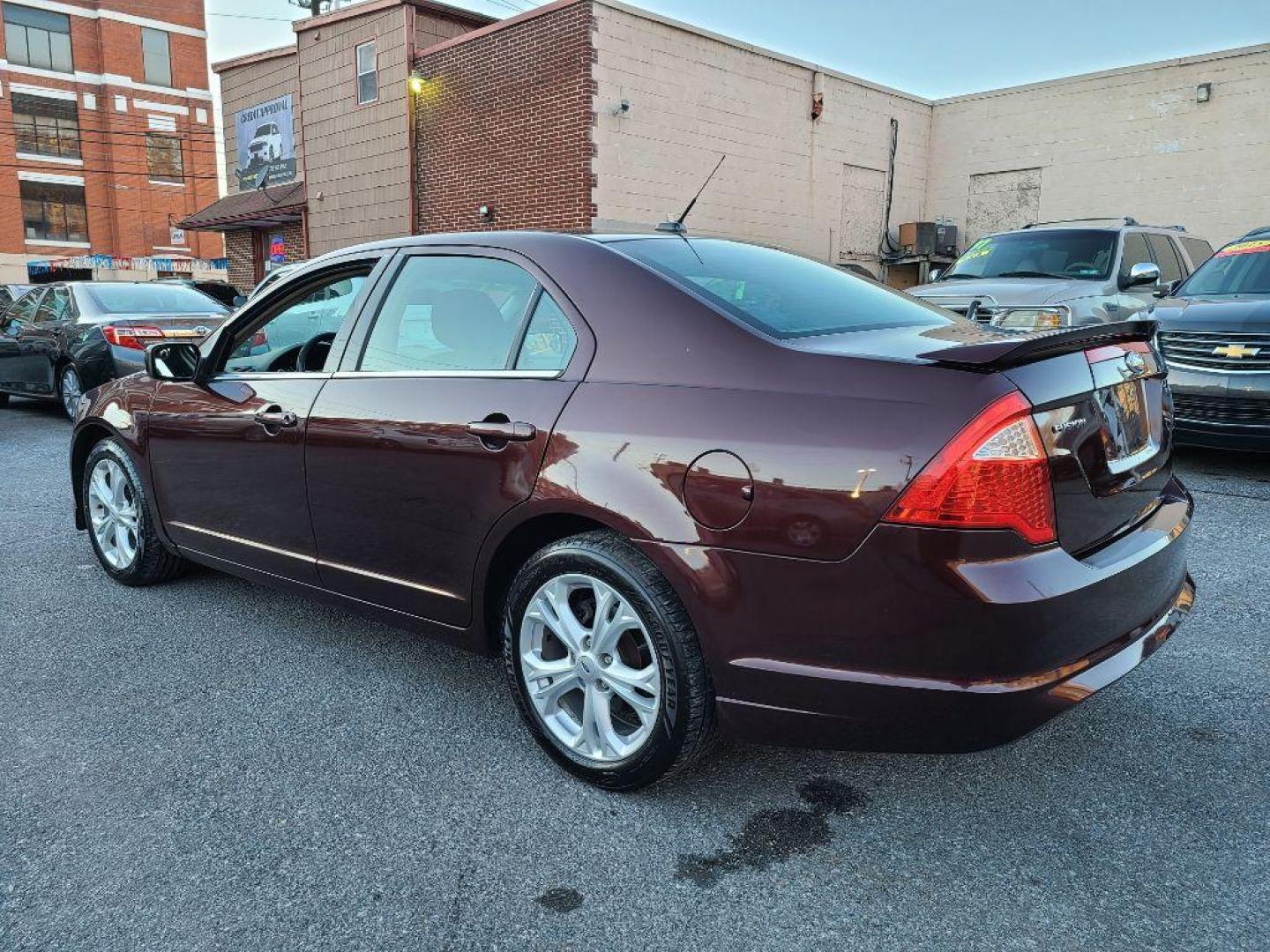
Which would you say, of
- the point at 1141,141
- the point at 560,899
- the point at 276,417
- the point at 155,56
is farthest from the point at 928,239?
the point at 155,56

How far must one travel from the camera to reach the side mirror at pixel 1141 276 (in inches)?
317

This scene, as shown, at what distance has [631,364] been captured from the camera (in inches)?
102

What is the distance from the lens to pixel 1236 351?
21.3ft

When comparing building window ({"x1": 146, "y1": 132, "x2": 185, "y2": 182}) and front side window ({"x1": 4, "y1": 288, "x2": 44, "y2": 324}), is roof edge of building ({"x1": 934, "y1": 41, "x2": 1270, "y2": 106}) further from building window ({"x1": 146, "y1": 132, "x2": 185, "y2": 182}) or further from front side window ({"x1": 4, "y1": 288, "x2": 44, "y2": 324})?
building window ({"x1": 146, "y1": 132, "x2": 185, "y2": 182})

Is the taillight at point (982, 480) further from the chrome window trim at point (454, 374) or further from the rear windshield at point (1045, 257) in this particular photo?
the rear windshield at point (1045, 257)

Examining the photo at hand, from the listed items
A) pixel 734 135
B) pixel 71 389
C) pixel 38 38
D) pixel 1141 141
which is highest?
pixel 38 38

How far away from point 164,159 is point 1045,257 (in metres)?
47.9

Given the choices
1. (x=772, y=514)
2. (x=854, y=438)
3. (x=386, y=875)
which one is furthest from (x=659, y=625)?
(x=386, y=875)

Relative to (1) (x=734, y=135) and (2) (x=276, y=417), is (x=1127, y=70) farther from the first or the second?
(2) (x=276, y=417)

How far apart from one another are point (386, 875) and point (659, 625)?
90 centimetres

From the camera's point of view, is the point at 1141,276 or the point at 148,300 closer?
the point at 1141,276

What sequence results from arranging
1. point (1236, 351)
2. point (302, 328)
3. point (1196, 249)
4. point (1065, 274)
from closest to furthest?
1. point (302, 328)
2. point (1236, 351)
3. point (1065, 274)
4. point (1196, 249)

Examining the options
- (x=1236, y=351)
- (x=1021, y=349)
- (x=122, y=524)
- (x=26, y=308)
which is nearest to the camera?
(x=1021, y=349)

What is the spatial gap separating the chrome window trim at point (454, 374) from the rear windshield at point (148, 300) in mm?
7334
